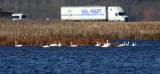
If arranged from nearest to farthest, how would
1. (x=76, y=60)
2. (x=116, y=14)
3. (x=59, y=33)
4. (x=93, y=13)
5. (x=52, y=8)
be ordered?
(x=76, y=60) < (x=59, y=33) < (x=52, y=8) < (x=116, y=14) < (x=93, y=13)

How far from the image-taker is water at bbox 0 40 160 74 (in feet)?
86.8

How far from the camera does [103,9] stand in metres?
90.6

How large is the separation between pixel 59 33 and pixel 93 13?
43604 mm

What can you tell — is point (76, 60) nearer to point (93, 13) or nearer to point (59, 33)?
point (59, 33)

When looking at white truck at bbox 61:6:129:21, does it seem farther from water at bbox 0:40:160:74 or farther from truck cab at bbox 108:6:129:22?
water at bbox 0:40:160:74

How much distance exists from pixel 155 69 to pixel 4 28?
23.2 metres

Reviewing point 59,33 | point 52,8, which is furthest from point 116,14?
point 59,33

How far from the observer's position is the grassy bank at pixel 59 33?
44.0 metres

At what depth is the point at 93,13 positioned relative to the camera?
9125 cm

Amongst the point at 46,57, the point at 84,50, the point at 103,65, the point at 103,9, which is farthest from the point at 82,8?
the point at 103,65

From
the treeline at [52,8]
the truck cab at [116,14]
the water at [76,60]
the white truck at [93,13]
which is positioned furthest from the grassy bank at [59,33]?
the white truck at [93,13]

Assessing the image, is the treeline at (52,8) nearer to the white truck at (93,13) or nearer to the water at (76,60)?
the white truck at (93,13)

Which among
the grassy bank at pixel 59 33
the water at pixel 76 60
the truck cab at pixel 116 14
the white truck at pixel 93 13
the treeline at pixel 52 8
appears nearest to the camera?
the water at pixel 76 60

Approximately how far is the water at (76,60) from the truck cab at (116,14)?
43479mm
